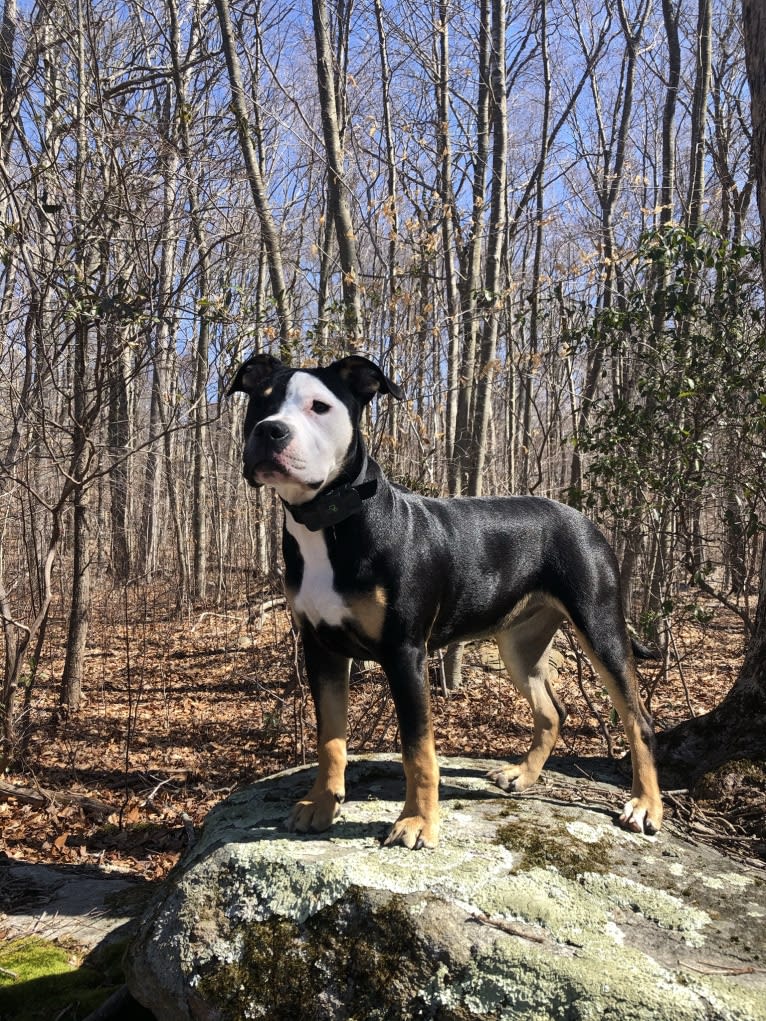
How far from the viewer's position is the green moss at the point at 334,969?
88.1 inches

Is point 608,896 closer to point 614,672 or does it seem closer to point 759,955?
point 759,955

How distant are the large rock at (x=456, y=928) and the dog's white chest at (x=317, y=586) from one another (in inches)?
32.0

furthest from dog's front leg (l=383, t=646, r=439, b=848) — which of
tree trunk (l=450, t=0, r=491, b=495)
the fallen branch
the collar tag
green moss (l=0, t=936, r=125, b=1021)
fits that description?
tree trunk (l=450, t=0, r=491, b=495)

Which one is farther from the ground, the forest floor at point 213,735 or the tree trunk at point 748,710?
the tree trunk at point 748,710

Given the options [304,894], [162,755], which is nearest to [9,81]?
[162,755]

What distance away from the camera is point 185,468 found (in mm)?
22406

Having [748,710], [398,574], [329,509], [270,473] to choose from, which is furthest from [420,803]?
[748,710]

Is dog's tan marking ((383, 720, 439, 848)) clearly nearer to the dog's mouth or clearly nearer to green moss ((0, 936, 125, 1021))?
the dog's mouth

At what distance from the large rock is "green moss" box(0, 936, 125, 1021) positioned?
2.55ft

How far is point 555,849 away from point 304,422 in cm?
176

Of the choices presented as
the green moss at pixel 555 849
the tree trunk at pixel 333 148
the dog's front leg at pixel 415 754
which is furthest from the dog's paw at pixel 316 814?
the tree trunk at pixel 333 148

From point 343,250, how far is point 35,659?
5123 millimetres

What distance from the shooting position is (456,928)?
7.54 feet

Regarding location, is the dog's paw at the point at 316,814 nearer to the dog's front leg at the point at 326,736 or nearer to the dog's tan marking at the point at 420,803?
the dog's front leg at the point at 326,736
